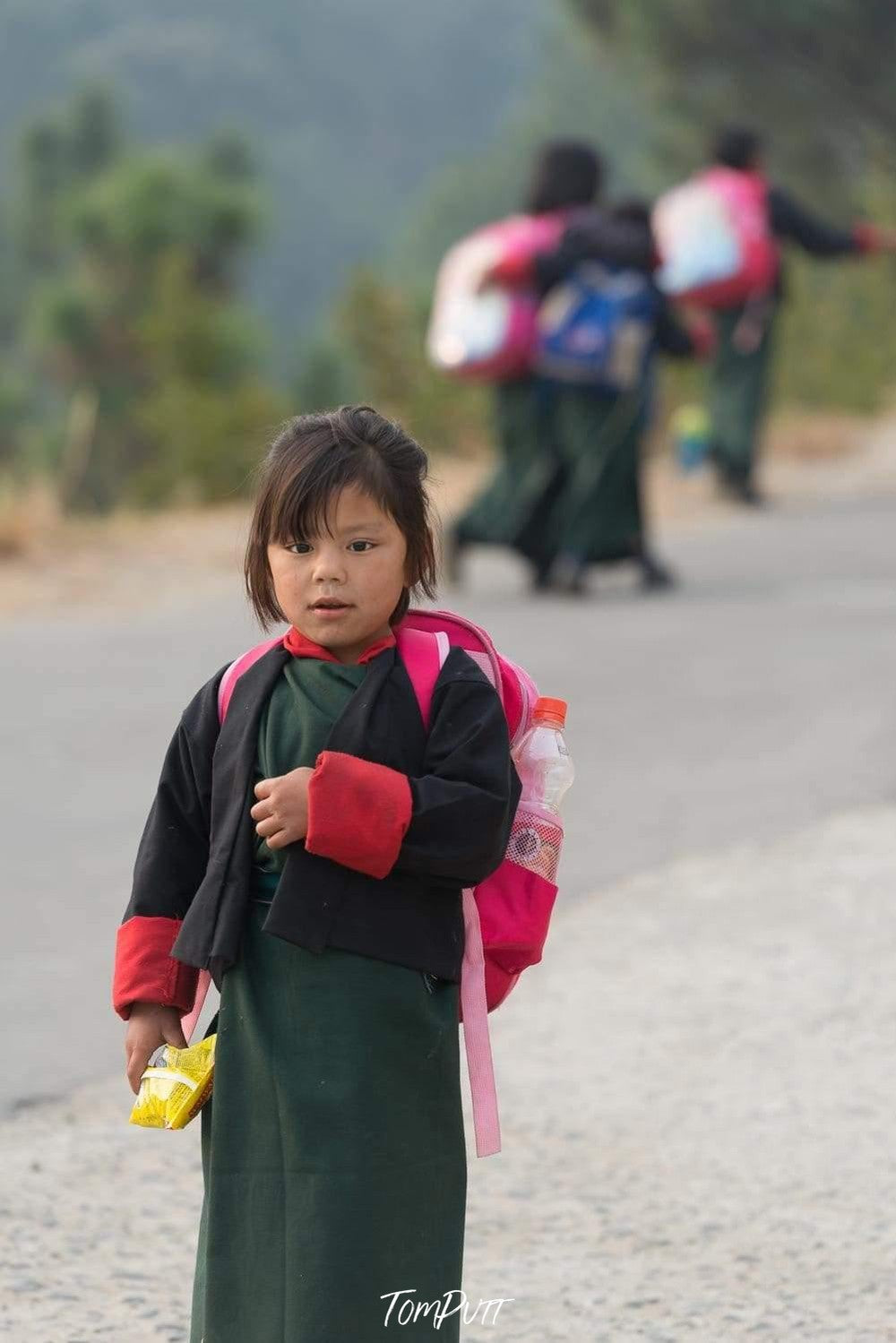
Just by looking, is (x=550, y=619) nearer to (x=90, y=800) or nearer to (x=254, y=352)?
(x=90, y=800)

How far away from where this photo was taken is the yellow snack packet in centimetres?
249

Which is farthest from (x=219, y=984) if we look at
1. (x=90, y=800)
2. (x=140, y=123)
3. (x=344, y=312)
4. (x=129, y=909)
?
(x=140, y=123)

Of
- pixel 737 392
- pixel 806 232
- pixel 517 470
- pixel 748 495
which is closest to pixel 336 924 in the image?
pixel 517 470

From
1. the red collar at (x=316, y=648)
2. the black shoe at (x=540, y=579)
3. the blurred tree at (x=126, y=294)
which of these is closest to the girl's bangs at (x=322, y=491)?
the red collar at (x=316, y=648)

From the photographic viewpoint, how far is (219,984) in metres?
2.50

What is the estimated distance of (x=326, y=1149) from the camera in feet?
7.96

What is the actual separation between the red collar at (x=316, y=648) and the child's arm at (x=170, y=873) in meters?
0.08

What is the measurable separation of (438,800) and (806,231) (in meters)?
10.9

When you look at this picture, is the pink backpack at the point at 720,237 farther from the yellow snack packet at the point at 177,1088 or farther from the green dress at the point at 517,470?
the yellow snack packet at the point at 177,1088

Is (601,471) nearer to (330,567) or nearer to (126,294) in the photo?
(330,567)

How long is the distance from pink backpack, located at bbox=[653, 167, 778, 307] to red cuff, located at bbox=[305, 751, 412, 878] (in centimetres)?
1093

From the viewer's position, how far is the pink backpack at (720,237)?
1310cm

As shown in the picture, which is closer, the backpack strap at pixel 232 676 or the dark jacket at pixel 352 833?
the dark jacket at pixel 352 833

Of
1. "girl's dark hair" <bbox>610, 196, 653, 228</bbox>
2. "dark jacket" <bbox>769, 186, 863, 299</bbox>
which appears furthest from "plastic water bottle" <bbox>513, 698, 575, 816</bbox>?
"dark jacket" <bbox>769, 186, 863, 299</bbox>
